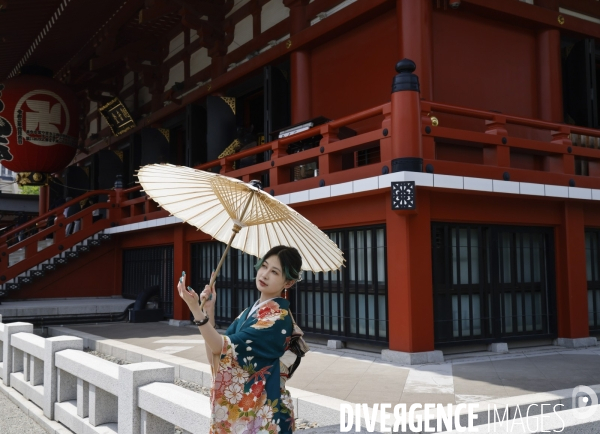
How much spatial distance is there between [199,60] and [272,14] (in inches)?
140

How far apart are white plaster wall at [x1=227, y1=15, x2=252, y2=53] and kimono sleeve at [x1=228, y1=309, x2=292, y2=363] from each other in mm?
11408

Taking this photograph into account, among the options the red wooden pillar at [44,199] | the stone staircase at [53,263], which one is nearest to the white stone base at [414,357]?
the stone staircase at [53,263]

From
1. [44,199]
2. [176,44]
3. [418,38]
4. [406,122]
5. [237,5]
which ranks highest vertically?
[176,44]

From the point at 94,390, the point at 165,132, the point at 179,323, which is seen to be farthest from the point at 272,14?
the point at 94,390

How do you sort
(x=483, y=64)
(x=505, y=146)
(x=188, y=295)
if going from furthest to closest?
1. (x=483, y=64)
2. (x=505, y=146)
3. (x=188, y=295)

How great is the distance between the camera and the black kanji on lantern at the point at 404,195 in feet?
24.3

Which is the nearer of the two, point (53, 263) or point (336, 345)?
point (336, 345)

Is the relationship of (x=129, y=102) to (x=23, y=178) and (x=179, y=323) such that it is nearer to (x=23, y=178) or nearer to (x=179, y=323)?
(x=23, y=178)

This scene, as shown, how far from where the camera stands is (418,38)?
349 inches

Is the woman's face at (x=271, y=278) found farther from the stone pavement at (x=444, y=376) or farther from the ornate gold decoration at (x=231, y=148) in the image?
the ornate gold decoration at (x=231, y=148)

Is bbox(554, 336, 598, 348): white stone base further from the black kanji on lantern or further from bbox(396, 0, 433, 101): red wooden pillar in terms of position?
bbox(396, 0, 433, 101): red wooden pillar

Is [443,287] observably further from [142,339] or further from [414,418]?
[142,339]

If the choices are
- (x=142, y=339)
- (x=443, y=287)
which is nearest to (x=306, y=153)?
(x=443, y=287)

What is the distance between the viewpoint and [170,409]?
3.75m
